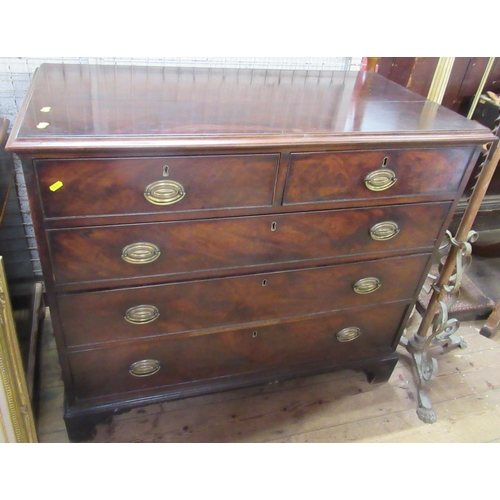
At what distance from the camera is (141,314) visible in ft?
4.06

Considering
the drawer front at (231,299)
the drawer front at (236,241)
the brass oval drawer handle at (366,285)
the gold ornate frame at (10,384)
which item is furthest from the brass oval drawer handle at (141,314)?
the brass oval drawer handle at (366,285)

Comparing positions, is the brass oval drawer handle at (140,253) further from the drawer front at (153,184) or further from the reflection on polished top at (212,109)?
the reflection on polished top at (212,109)

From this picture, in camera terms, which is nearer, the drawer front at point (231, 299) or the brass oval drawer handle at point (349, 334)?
the drawer front at point (231, 299)

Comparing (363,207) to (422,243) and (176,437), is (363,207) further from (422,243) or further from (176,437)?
(176,437)

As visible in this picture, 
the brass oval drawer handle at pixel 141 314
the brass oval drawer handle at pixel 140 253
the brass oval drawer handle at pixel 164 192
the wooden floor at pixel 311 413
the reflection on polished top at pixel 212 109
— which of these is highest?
the reflection on polished top at pixel 212 109

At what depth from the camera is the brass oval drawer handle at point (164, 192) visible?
1.03 metres

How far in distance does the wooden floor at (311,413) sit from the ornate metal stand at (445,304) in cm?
7

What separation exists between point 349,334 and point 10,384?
3.41ft

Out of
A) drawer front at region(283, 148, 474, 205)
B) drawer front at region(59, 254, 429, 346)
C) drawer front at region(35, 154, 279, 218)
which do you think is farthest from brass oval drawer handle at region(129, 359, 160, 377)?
drawer front at region(283, 148, 474, 205)

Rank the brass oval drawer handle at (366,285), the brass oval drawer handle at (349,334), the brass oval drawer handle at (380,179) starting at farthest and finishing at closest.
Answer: the brass oval drawer handle at (349,334)
the brass oval drawer handle at (366,285)
the brass oval drawer handle at (380,179)

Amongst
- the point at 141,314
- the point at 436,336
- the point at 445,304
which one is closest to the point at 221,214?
the point at 141,314

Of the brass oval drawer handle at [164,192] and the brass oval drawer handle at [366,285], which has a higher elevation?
the brass oval drawer handle at [164,192]

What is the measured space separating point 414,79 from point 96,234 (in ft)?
5.28

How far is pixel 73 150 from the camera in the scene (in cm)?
93
